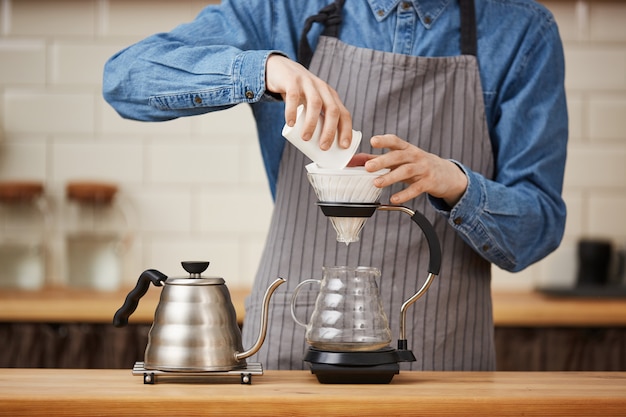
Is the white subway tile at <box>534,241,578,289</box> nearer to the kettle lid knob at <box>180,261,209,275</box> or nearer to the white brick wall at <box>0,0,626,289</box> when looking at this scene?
the white brick wall at <box>0,0,626,289</box>

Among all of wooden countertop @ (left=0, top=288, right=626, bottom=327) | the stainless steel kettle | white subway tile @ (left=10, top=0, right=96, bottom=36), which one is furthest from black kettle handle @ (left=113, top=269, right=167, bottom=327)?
white subway tile @ (left=10, top=0, right=96, bottom=36)

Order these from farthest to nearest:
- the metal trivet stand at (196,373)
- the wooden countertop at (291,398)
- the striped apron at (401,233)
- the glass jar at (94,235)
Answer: the glass jar at (94,235), the striped apron at (401,233), the metal trivet stand at (196,373), the wooden countertop at (291,398)

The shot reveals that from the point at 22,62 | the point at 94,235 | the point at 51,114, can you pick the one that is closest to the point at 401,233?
the point at 94,235

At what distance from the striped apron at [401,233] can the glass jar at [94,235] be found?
1.09 metres

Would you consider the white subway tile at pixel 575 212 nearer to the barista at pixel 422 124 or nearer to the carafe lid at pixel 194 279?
the barista at pixel 422 124

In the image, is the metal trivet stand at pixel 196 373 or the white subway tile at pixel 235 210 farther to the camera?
the white subway tile at pixel 235 210

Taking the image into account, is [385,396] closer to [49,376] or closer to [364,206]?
[364,206]

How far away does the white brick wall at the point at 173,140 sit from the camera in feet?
9.14

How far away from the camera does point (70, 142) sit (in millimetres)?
2811

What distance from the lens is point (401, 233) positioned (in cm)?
157

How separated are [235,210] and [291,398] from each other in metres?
1.72

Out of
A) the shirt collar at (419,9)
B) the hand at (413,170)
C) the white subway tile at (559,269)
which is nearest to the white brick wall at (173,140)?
the white subway tile at (559,269)

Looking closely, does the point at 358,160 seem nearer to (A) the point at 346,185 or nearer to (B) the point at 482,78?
(A) the point at 346,185

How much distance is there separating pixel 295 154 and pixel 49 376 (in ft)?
1.94
